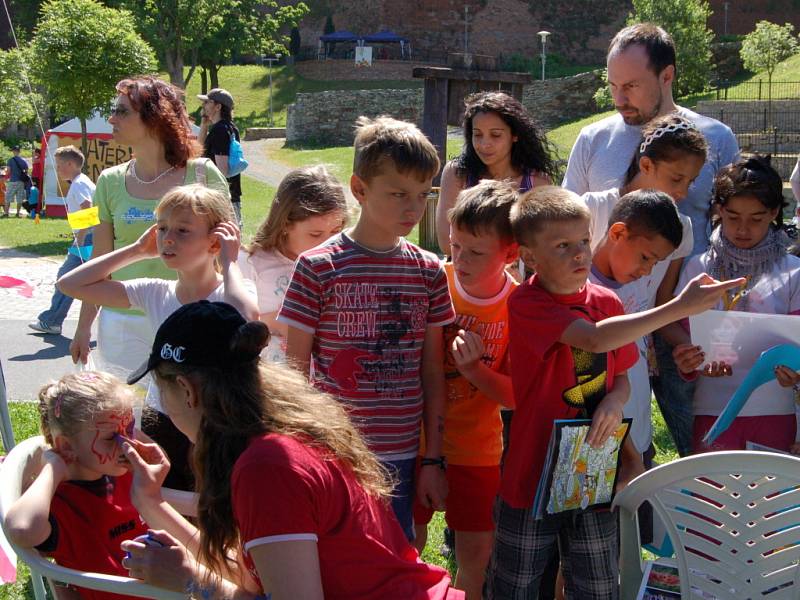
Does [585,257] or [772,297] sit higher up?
[585,257]

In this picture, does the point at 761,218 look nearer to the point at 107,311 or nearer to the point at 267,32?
the point at 107,311

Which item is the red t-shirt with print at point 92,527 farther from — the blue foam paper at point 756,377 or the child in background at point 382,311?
the blue foam paper at point 756,377

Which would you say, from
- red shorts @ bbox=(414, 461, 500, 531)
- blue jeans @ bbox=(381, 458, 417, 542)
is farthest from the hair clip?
blue jeans @ bbox=(381, 458, 417, 542)

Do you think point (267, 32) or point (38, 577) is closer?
point (38, 577)

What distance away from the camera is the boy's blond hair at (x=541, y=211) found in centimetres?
266

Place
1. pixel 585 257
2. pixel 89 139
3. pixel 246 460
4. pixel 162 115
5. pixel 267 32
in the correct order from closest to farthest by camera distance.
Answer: pixel 246 460
pixel 585 257
pixel 162 115
pixel 89 139
pixel 267 32

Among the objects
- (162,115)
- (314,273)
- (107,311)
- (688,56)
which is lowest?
(107,311)

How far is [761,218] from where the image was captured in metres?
3.30

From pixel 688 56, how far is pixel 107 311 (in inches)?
1186

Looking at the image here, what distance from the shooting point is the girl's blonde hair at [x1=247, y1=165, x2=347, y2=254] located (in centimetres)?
347

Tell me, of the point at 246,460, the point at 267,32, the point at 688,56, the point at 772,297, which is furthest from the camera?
the point at 267,32

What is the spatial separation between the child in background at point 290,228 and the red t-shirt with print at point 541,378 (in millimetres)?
1019

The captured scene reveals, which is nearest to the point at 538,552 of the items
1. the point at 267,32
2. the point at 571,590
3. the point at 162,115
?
the point at 571,590

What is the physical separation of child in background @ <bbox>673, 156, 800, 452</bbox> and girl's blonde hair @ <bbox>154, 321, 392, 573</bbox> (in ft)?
5.33
